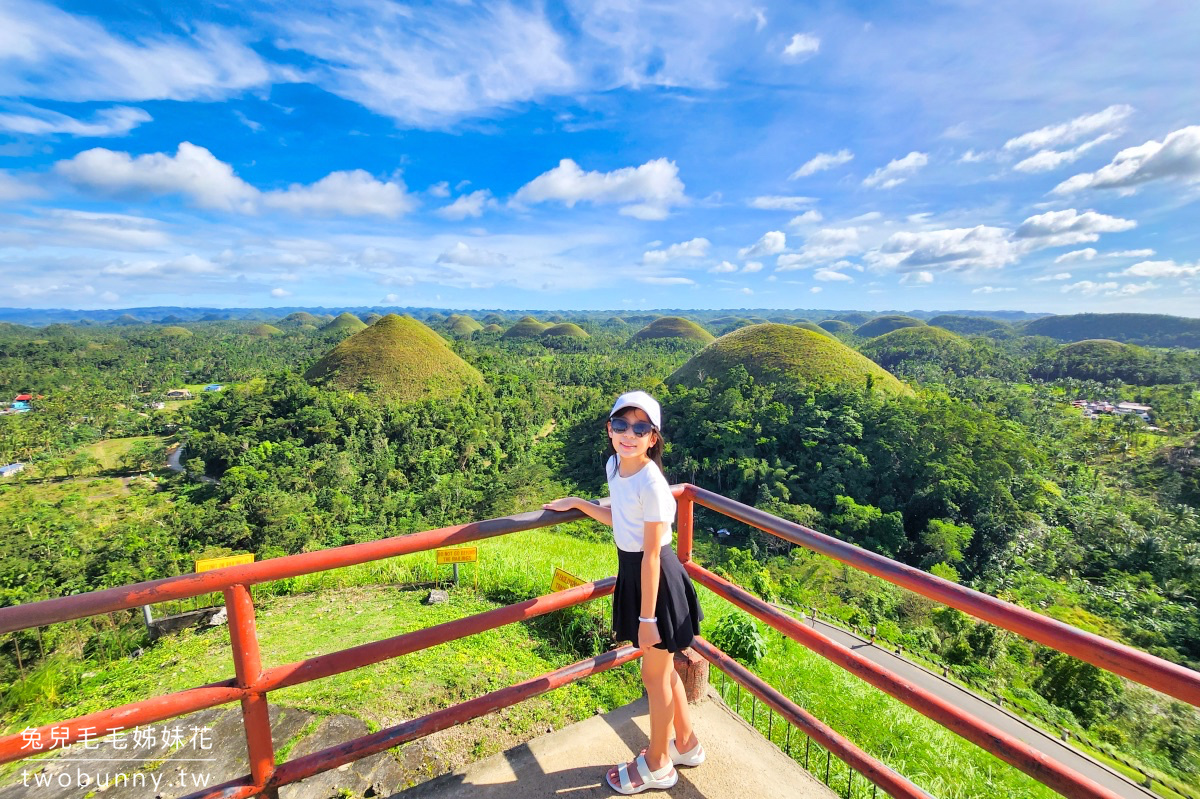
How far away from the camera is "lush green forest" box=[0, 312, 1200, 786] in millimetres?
13477

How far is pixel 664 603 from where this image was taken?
176 cm

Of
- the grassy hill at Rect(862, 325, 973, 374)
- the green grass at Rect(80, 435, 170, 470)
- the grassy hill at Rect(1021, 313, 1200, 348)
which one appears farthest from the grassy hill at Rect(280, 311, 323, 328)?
the grassy hill at Rect(1021, 313, 1200, 348)

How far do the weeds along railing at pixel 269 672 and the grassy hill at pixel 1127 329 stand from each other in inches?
5953

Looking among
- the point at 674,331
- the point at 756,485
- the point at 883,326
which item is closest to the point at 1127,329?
the point at 883,326

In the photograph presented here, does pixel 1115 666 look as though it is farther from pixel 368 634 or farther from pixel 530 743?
pixel 368 634

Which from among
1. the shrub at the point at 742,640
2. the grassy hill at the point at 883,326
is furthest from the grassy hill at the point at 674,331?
the shrub at the point at 742,640

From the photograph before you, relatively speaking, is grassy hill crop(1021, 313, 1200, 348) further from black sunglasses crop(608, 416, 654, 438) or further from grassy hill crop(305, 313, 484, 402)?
black sunglasses crop(608, 416, 654, 438)

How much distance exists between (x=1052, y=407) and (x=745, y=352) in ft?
75.9

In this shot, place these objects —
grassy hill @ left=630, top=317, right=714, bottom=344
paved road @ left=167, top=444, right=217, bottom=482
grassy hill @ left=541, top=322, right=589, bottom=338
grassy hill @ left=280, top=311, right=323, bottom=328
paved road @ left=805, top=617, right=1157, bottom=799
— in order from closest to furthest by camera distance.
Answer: paved road @ left=805, top=617, right=1157, bottom=799
paved road @ left=167, top=444, right=217, bottom=482
grassy hill @ left=630, top=317, right=714, bottom=344
grassy hill @ left=541, top=322, right=589, bottom=338
grassy hill @ left=280, top=311, right=323, bottom=328

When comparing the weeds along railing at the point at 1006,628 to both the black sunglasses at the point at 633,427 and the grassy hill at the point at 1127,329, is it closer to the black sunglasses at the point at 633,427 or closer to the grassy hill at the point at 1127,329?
the black sunglasses at the point at 633,427

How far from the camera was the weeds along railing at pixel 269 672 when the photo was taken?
4.05ft

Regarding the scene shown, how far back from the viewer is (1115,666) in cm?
101

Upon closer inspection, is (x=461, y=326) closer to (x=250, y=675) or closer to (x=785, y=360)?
(x=785, y=360)

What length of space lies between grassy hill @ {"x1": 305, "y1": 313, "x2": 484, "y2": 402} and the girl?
40.3 meters
